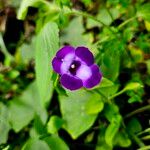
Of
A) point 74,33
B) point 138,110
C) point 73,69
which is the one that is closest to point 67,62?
point 73,69

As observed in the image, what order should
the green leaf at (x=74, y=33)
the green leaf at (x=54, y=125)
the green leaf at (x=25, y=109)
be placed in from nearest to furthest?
the green leaf at (x=54, y=125)
the green leaf at (x=25, y=109)
the green leaf at (x=74, y=33)

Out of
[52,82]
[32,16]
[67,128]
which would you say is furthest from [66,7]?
[32,16]

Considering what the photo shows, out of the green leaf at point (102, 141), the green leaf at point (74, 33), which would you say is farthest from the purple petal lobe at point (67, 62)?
the green leaf at point (74, 33)

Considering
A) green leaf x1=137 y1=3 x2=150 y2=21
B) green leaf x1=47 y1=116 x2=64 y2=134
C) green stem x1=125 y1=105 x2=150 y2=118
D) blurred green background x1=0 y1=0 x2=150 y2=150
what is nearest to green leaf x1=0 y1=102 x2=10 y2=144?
blurred green background x1=0 y1=0 x2=150 y2=150

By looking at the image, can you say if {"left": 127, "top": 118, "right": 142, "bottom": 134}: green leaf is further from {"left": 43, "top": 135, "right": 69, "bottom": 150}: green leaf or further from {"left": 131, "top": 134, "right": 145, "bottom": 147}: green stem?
{"left": 43, "top": 135, "right": 69, "bottom": 150}: green leaf

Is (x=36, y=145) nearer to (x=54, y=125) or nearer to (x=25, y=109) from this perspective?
(x=54, y=125)

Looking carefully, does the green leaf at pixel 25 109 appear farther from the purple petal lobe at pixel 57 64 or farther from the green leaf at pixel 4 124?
the purple petal lobe at pixel 57 64
